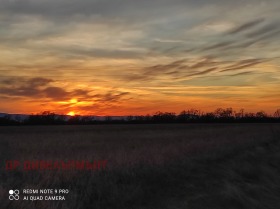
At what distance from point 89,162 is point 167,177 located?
326 centimetres

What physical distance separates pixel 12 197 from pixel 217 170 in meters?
8.19

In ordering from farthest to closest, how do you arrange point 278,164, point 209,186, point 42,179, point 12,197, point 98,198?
point 278,164
point 209,186
point 42,179
point 98,198
point 12,197

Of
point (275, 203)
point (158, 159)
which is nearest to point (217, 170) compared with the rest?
point (158, 159)

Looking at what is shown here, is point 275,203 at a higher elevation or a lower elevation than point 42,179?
lower

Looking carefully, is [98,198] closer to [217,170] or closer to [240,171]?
[217,170]

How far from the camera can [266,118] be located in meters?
137

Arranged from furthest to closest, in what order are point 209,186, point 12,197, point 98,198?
point 209,186, point 98,198, point 12,197

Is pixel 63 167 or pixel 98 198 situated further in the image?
pixel 63 167

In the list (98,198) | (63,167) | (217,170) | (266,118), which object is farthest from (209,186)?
(266,118)

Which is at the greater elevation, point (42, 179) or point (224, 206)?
point (42, 179)

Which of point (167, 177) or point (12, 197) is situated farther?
point (167, 177)

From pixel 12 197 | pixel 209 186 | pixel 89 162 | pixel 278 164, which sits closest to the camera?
pixel 12 197

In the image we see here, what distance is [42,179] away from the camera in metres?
10.4

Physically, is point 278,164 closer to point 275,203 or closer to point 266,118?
point 275,203
